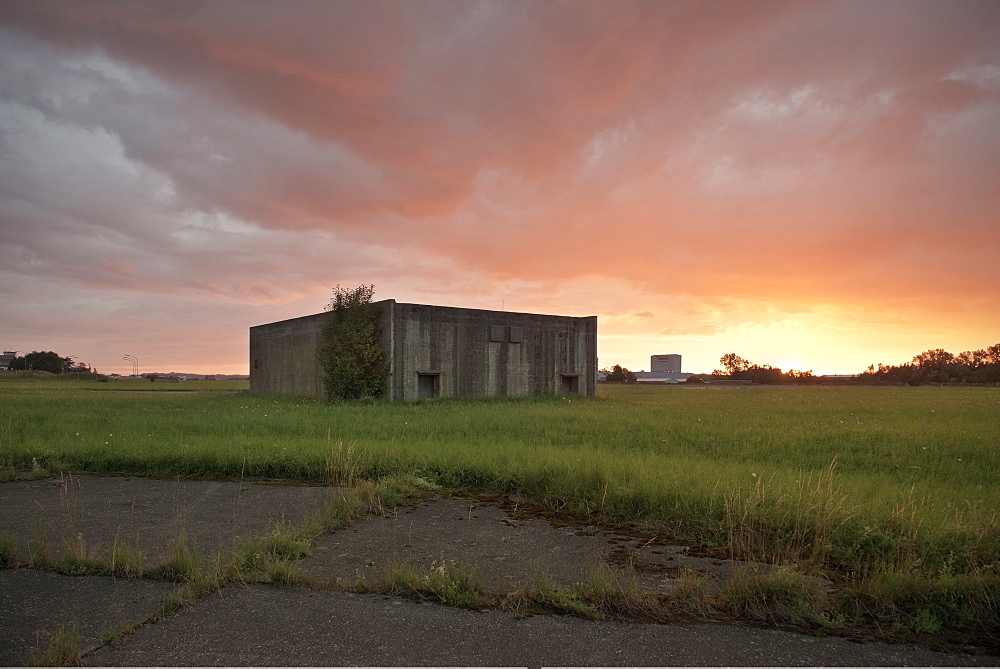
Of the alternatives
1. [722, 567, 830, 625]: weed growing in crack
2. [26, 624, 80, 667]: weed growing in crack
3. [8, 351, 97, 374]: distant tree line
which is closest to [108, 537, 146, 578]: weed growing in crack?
[26, 624, 80, 667]: weed growing in crack

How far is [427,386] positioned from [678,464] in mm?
18754

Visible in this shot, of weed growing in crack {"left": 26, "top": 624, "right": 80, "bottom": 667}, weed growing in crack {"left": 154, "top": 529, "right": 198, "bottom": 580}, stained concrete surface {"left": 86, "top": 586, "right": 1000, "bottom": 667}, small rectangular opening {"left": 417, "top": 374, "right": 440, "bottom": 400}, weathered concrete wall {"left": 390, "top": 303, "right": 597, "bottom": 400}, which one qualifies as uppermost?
weathered concrete wall {"left": 390, "top": 303, "right": 597, "bottom": 400}

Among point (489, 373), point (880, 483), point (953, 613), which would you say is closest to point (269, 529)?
point (953, 613)

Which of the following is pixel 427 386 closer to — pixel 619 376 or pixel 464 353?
pixel 464 353

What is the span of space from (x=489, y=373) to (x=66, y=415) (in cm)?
1666

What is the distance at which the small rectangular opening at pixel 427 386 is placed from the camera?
26.6 meters

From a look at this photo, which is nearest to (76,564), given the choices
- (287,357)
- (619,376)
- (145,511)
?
(145,511)

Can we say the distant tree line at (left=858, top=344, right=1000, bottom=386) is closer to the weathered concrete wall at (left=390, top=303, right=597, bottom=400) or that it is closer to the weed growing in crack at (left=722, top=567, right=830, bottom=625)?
the weathered concrete wall at (left=390, top=303, right=597, bottom=400)

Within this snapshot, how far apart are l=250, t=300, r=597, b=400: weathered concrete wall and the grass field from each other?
24.6ft

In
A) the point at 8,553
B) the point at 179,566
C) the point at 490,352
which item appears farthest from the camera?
the point at 490,352

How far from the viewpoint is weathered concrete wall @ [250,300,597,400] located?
26203 millimetres

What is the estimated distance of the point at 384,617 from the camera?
4.45 meters

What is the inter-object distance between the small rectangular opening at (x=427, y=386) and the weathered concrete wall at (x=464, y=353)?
5cm

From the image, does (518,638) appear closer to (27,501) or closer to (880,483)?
(880,483)
